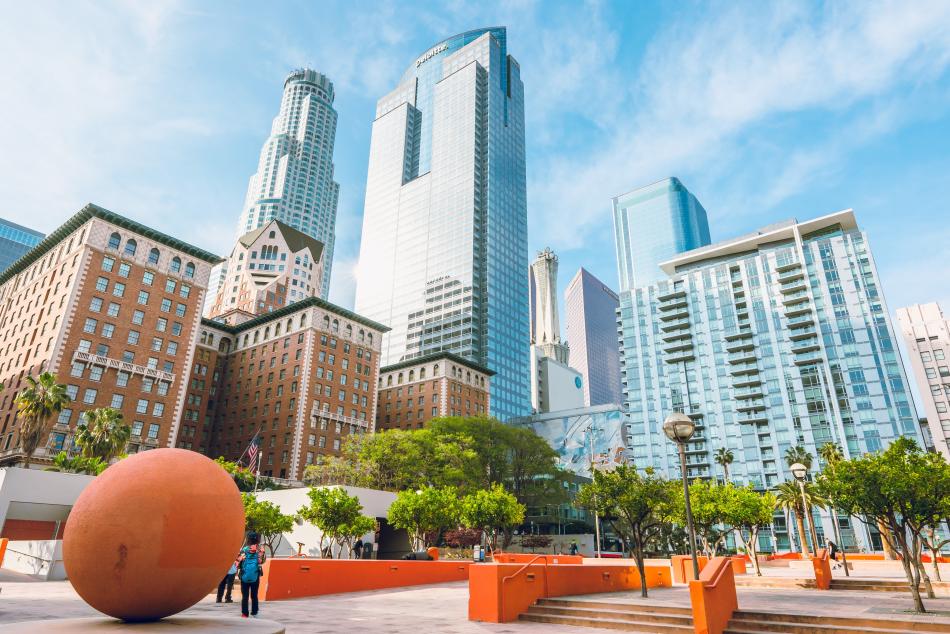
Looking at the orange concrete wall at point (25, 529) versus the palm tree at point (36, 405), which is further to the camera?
the palm tree at point (36, 405)

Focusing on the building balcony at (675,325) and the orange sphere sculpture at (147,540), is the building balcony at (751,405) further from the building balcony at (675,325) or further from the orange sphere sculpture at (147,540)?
the orange sphere sculpture at (147,540)

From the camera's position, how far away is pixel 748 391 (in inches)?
4486

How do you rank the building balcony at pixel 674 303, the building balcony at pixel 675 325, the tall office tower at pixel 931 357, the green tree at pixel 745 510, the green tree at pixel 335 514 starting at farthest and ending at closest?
the building balcony at pixel 674 303 < the building balcony at pixel 675 325 < the tall office tower at pixel 931 357 < the green tree at pixel 745 510 < the green tree at pixel 335 514

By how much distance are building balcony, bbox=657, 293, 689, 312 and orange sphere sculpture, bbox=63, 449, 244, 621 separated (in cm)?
13219

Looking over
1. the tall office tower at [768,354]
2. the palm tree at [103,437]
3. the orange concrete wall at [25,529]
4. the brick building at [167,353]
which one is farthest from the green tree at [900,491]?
the tall office tower at [768,354]

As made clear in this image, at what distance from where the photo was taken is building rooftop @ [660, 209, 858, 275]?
11912 cm

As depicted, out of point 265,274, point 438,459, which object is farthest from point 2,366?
point 265,274

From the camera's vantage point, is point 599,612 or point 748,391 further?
point 748,391

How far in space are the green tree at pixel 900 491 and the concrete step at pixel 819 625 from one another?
370 centimetres

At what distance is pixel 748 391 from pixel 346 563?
109 metres

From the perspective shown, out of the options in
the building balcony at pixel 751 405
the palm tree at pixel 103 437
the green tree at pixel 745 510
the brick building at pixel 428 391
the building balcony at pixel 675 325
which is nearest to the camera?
the green tree at pixel 745 510

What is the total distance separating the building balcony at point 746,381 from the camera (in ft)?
373

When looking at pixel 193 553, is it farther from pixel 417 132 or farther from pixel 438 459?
pixel 417 132

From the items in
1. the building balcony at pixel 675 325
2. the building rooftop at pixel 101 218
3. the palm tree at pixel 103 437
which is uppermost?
the building balcony at pixel 675 325
